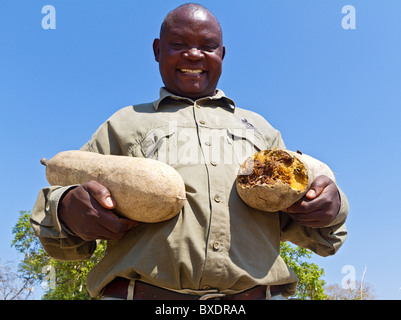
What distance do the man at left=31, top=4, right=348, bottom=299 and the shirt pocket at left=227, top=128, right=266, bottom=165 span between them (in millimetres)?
10

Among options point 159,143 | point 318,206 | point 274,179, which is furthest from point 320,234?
point 159,143

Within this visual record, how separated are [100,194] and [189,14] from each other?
1717mm

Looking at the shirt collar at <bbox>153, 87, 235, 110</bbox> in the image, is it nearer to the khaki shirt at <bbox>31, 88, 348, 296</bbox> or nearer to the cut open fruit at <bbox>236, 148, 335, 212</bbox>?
the khaki shirt at <bbox>31, 88, 348, 296</bbox>

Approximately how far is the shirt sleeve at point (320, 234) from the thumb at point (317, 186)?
0.64 feet

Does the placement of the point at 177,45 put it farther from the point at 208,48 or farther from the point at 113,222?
the point at 113,222

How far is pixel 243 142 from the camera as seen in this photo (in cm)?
362

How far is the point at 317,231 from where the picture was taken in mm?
3488

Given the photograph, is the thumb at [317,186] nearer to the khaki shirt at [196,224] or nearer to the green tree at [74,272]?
the khaki shirt at [196,224]

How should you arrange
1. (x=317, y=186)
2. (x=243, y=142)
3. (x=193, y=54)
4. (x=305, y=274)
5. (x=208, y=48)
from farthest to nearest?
(x=305, y=274) < (x=208, y=48) < (x=193, y=54) < (x=243, y=142) < (x=317, y=186)

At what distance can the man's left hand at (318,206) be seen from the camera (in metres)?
3.14

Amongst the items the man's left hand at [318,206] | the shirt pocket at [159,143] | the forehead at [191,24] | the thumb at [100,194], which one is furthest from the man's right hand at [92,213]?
the forehead at [191,24]
